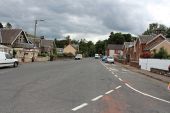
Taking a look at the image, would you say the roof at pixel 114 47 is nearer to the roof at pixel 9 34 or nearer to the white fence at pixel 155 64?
the roof at pixel 9 34

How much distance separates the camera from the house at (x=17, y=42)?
65688 millimetres

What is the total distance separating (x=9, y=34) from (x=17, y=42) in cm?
237

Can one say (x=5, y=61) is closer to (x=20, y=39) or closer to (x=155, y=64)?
(x=155, y=64)

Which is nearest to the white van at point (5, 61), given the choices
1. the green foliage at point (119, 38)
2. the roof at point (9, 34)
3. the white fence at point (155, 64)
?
the white fence at point (155, 64)

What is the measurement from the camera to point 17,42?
68.8m

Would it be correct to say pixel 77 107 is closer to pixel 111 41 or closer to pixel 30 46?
pixel 30 46

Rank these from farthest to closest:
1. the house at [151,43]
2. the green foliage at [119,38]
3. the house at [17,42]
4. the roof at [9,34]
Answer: the green foliage at [119,38] < the house at [151,43] < the roof at [9,34] < the house at [17,42]

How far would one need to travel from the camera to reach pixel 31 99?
11609 millimetres

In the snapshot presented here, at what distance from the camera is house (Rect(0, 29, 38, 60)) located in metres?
65.7

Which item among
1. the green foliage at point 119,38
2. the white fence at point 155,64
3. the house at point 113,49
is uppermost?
the green foliage at point 119,38

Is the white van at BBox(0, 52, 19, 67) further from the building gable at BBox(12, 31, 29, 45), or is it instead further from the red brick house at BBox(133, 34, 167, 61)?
the red brick house at BBox(133, 34, 167, 61)

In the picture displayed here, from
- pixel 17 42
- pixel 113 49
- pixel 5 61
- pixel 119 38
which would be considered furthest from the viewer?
pixel 119 38

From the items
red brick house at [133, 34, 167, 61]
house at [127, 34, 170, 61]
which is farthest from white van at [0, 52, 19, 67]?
red brick house at [133, 34, 167, 61]

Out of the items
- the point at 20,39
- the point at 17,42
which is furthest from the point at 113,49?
the point at 17,42
